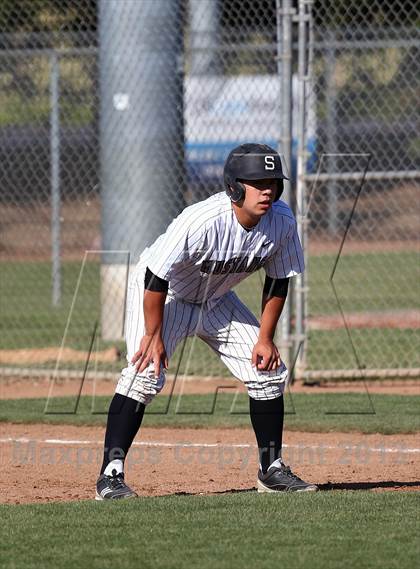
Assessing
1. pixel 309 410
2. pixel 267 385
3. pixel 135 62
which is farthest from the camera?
pixel 135 62

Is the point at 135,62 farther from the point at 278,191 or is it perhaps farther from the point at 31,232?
the point at 31,232

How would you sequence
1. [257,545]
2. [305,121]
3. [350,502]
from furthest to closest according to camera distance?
[305,121], [350,502], [257,545]

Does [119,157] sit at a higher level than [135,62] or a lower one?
lower

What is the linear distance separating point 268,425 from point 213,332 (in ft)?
1.76

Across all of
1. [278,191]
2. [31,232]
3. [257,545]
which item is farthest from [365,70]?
[257,545]

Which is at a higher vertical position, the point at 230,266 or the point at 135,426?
the point at 230,266

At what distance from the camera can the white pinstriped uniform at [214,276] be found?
17.8 feet

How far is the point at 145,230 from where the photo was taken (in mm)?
11336

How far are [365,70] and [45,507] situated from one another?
17.7 meters

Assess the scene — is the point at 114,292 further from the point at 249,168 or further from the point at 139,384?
the point at 249,168

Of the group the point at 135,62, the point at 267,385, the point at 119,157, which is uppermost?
the point at 135,62

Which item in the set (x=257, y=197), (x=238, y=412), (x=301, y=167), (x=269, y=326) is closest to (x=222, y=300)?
(x=269, y=326)

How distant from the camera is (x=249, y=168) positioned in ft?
17.9

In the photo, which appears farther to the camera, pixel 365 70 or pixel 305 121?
pixel 365 70
